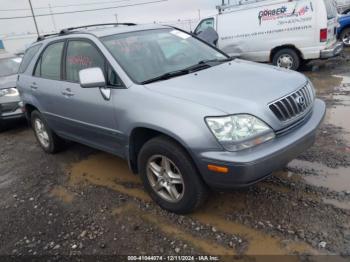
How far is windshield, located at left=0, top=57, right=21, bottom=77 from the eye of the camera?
8.39 meters

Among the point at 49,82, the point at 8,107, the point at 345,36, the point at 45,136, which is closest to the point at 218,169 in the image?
the point at 49,82

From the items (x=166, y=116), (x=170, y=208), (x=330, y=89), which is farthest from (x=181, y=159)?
(x=330, y=89)

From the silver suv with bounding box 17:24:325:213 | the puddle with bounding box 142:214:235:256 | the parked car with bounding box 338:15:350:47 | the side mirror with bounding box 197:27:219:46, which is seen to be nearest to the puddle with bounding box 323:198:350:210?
the silver suv with bounding box 17:24:325:213

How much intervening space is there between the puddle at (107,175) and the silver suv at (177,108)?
0.43 metres

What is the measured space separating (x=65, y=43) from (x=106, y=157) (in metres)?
1.74

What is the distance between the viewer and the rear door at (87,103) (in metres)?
3.52

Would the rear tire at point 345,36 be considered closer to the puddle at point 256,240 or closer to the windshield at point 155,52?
the windshield at point 155,52

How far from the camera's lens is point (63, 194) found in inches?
159

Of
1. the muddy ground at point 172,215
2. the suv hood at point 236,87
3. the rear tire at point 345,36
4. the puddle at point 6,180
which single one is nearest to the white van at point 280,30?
Answer: the rear tire at point 345,36

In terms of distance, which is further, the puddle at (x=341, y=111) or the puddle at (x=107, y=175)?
the puddle at (x=341, y=111)

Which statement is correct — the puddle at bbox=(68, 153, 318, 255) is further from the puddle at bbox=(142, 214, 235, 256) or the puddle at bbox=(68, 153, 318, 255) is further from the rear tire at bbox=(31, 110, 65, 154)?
the rear tire at bbox=(31, 110, 65, 154)

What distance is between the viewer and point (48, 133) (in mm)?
5070

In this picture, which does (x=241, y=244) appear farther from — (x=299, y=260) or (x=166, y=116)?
(x=166, y=116)

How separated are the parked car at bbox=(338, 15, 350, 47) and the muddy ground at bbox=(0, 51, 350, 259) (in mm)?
9638
